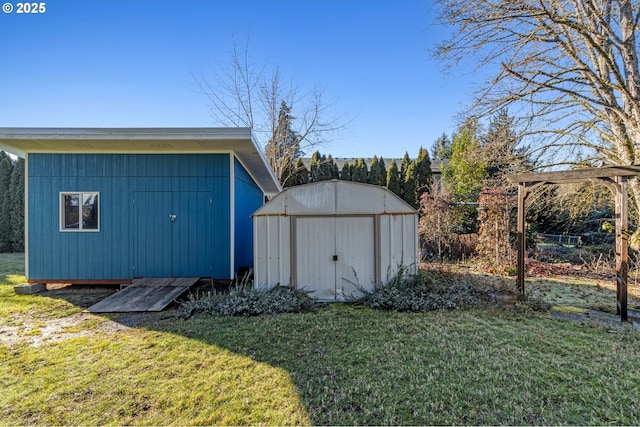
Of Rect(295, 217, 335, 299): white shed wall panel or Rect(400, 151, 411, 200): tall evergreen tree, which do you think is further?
Rect(400, 151, 411, 200): tall evergreen tree

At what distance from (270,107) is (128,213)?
12454 millimetres

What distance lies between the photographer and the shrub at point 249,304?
465 centimetres

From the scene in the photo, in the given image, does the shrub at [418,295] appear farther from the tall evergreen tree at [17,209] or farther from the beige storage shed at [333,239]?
the tall evergreen tree at [17,209]

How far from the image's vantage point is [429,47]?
7.80m

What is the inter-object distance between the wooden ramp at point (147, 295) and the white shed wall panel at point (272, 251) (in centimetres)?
153

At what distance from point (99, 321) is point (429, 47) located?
369 inches

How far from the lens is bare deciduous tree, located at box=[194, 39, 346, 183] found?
16359mm

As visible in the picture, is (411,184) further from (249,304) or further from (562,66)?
(249,304)

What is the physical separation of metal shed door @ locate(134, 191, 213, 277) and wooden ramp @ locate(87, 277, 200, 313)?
266mm

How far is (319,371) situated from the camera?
2.88 meters

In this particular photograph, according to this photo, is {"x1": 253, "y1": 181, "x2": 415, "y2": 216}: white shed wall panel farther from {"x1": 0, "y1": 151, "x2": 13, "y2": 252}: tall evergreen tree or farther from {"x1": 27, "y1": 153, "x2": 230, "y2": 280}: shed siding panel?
{"x1": 0, "y1": 151, "x2": 13, "y2": 252}: tall evergreen tree

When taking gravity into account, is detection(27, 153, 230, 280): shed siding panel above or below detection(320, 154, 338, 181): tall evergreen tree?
below

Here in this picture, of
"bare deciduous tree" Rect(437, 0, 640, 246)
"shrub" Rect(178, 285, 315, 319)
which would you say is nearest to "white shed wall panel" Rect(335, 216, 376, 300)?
"shrub" Rect(178, 285, 315, 319)

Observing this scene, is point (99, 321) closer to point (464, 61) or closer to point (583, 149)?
point (464, 61)
